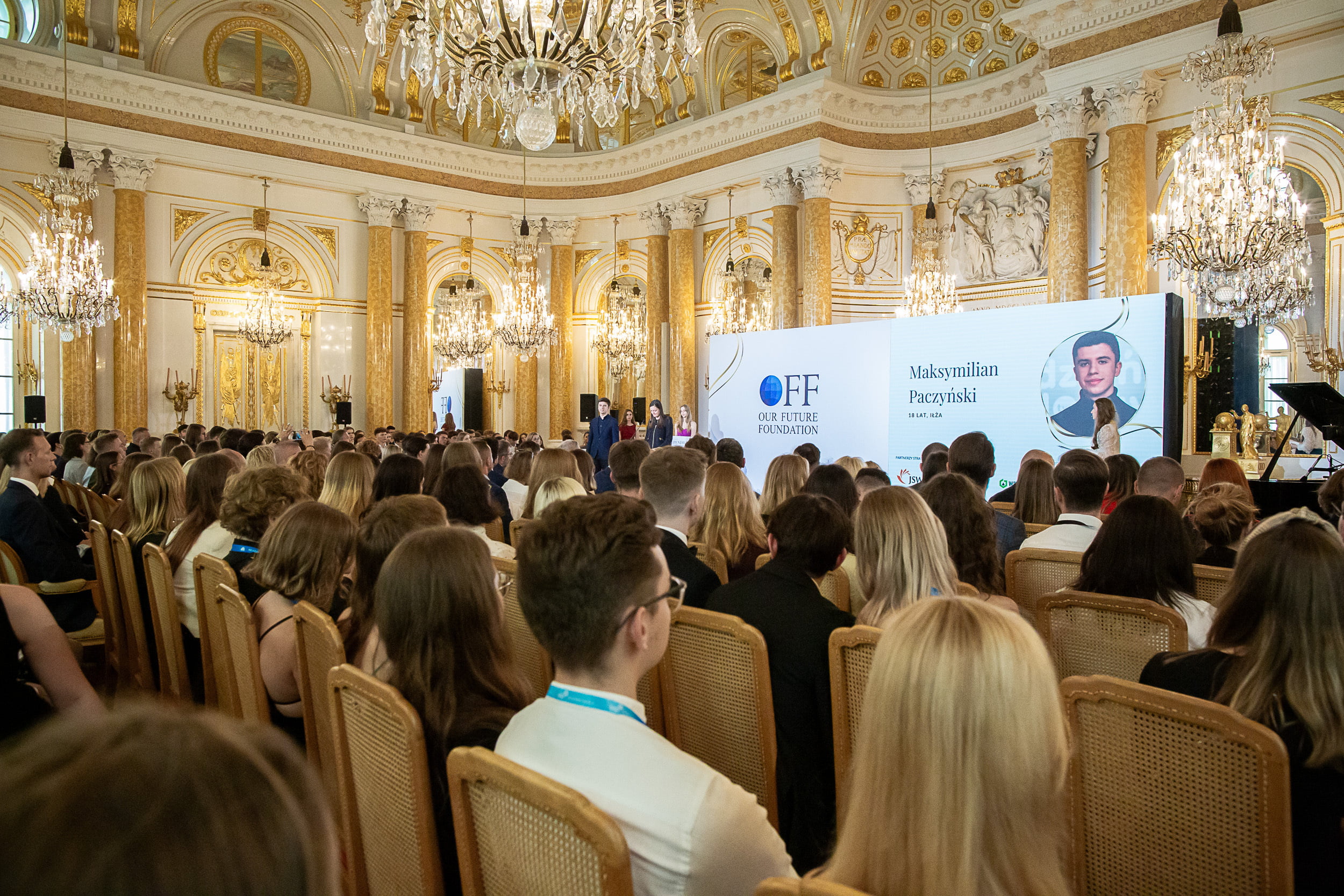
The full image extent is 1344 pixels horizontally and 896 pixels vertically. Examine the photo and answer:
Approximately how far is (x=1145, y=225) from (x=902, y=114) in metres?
4.91

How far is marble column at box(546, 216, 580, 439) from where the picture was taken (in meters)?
16.7

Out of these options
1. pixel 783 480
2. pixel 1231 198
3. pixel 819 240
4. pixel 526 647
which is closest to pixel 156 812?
pixel 526 647

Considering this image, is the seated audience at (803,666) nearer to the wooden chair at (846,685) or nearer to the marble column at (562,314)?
the wooden chair at (846,685)

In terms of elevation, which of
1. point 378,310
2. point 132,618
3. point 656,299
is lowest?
point 132,618

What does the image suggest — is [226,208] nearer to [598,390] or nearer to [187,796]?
[598,390]

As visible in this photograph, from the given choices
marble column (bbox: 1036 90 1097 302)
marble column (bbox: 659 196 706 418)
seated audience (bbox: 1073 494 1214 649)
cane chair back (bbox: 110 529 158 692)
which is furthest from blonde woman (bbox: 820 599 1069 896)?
marble column (bbox: 659 196 706 418)

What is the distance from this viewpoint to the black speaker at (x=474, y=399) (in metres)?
16.6

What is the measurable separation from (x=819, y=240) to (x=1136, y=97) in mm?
4635

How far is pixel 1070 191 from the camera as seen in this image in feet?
35.2

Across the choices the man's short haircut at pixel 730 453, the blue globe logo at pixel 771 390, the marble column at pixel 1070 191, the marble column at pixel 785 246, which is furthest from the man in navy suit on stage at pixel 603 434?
the marble column at pixel 1070 191

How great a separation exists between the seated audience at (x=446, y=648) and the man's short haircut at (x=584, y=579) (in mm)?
232

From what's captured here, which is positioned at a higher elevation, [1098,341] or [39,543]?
[1098,341]

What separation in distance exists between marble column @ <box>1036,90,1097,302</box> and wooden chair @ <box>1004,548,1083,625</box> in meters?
8.35

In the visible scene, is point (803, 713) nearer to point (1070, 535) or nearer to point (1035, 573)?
point (1035, 573)
